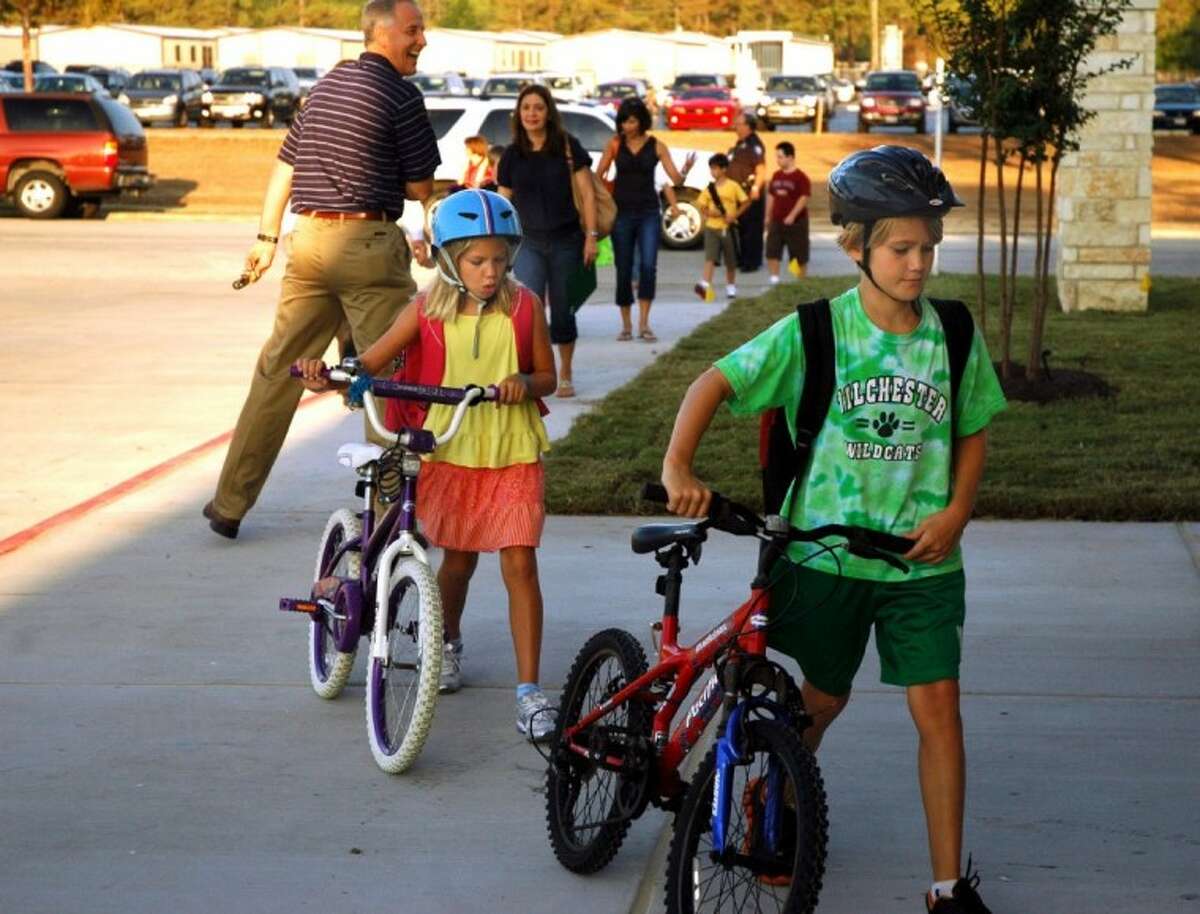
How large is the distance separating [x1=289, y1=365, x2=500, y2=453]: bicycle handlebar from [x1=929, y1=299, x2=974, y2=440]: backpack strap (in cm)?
153

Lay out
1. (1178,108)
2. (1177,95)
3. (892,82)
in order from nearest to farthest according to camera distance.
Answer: (1178,108), (1177,95), (892,82)

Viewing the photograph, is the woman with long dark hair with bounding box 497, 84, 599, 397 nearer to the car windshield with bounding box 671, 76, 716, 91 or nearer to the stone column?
the stone column

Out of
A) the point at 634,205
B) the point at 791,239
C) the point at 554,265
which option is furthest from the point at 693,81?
the point at 554,265

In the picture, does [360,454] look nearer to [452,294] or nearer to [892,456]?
[452,294]

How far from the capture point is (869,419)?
167 inches

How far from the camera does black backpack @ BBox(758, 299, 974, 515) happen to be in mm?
4230

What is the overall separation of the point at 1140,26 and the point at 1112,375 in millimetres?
4689

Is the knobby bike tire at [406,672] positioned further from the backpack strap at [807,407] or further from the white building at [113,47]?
the white building at [113,47]

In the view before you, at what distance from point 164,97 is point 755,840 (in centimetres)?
5423

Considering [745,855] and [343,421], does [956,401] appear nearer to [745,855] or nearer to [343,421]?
[745,855]

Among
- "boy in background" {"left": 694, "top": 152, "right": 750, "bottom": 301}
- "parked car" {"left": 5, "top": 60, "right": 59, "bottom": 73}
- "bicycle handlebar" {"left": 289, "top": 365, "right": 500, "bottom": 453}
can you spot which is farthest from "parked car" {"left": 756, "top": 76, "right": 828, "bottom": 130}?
"bicycle handlebar" {"left": 289, "top": 365, "right": 500, "bottom": 453}

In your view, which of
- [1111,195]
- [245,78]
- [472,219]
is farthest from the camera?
[245,78]

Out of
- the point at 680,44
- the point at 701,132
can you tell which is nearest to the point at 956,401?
the point at 701,132

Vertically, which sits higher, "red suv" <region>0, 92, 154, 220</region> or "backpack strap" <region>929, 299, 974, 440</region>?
"backpack strap" <region>929, 299, 974, 440</region>
